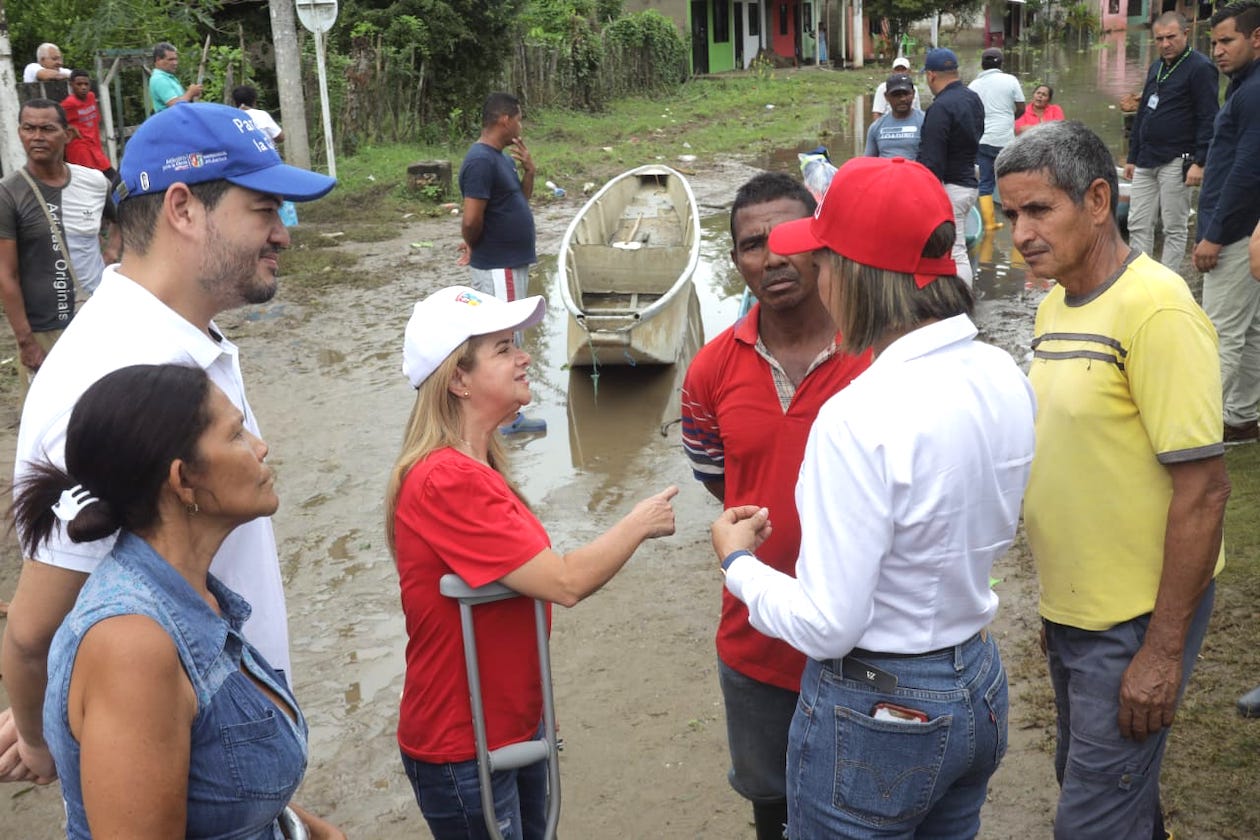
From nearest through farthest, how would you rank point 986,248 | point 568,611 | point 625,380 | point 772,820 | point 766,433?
point 766,433 → point 772,820 → point 568,611 → point 625,380 → point 986,248

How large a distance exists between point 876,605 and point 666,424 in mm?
6030

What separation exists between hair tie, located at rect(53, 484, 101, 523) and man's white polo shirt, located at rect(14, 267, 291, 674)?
0.48ft

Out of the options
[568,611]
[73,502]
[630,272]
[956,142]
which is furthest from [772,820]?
[956,142]

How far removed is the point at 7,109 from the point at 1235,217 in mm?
10267

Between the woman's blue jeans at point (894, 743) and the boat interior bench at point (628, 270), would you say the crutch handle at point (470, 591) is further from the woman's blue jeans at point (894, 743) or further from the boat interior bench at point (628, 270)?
the boat interior bench at point (628, 270)

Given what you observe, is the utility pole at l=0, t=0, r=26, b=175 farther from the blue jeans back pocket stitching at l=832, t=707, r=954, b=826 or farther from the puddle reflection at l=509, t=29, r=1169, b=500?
the blue jeans back pocket stitching at l=832, t=707, r=954, b=826

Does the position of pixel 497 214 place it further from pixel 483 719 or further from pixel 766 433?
pixel 483 719

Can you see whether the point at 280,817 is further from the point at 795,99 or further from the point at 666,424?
the point at 795,99

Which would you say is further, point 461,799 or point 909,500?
point 461,799

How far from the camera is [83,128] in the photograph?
1136 centimetres

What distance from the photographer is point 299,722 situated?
203 centimetres

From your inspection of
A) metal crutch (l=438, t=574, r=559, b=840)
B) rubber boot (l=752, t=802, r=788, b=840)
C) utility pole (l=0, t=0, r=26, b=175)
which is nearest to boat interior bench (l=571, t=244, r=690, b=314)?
utility pole (l=0, t=0, r=26, b=175)

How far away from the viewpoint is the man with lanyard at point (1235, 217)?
5.57 meters

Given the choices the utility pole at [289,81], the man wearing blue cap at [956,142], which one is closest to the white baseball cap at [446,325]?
the man wearing blue cap at [956,142]
